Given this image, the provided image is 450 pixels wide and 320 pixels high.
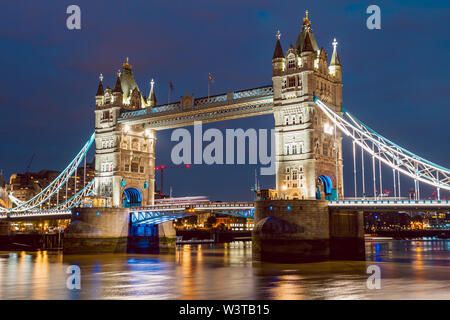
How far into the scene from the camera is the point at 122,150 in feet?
214

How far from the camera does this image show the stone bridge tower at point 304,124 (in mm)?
48969

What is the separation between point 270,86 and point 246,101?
9.12ft

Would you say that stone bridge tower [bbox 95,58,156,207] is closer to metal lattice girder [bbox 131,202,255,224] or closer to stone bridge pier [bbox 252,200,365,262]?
metal lattice girder [bbox 131,202,255,224]

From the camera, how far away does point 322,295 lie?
84.6 ft

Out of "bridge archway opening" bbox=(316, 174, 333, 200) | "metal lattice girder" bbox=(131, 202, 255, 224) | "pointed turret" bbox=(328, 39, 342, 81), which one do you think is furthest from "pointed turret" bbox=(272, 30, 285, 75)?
"metal lattice girder" bbox=(131, 202, 255, 224)

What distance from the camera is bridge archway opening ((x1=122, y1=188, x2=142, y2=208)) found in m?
67.4

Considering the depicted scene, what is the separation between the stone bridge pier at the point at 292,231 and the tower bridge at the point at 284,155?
0.27ft

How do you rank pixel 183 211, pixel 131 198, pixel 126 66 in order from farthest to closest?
pixel 126 66, pixel 131 198, pixel 183 211

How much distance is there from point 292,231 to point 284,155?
30.7 feet

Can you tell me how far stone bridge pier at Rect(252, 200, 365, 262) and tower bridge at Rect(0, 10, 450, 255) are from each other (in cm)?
8

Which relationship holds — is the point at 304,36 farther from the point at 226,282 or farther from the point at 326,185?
the point at 226,282

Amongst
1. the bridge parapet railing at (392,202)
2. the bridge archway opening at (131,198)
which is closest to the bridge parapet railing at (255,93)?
the bridge parapet railing at (392,202)

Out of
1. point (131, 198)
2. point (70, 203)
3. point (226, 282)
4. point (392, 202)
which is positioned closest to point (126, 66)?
point (131, 198)

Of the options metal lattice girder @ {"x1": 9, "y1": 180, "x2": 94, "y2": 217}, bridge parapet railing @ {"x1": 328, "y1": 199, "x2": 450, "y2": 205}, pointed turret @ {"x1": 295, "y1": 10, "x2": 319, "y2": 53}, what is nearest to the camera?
bridge parapet railing @ {"x1": 328, "y1": 199, "x2": 450, "y2": 205}
